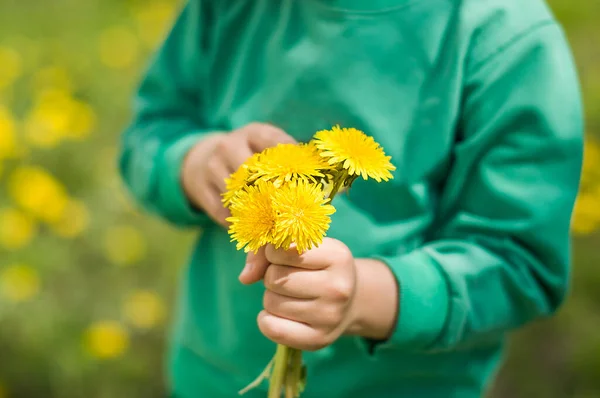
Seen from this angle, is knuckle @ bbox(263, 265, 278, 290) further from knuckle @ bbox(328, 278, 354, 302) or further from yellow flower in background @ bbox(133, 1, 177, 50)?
yellow flower in background @ bbox(133, 1, 177, 50)

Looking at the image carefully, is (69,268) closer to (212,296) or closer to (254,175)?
(212,296)

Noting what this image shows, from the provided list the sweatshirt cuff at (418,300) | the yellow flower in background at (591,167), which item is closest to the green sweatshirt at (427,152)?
the sweatshirt cuff at (418,300)

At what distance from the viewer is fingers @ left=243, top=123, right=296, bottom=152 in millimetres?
599

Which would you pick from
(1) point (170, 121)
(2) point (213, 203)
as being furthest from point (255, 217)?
(1) point (170, 121)

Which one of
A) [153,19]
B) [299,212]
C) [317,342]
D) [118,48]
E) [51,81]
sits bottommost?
[317,342]

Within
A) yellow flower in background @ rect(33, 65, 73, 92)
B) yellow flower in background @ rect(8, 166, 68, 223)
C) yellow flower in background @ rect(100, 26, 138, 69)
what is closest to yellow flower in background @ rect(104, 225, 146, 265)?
yellow flower in background @ rect(8, 166, 68, 223)

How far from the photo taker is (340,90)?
26.3 inches

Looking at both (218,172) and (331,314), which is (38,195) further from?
(331,314)

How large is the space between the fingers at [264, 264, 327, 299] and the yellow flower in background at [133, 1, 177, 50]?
69.0 inches

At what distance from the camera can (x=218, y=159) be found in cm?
65

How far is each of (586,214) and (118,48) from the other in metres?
1.41

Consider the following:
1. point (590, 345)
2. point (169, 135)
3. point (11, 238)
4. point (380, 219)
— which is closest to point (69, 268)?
point (11, 238)

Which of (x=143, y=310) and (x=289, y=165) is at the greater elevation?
(x=289, y=165)

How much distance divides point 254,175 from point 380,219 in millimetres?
261
